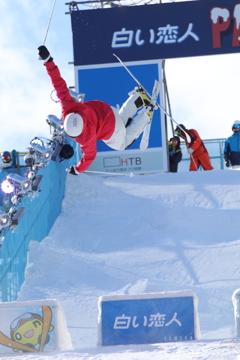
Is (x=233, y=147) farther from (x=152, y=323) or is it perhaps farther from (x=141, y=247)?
(x=152, y=323)

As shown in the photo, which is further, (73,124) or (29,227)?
(29,227)

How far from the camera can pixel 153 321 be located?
16.3 ft

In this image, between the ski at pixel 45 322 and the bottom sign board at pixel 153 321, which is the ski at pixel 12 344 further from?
the bottom sign board at pixel 153 321

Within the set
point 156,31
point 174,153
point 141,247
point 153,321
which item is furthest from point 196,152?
point 153,321

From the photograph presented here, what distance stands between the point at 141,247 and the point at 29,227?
1.54 m

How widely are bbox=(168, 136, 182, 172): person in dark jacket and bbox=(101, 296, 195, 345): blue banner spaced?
8.86m

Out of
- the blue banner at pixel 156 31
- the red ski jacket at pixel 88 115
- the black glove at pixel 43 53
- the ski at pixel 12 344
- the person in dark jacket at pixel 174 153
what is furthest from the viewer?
the blue banner at pixel 156 31

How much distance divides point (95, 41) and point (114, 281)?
25.6 feet

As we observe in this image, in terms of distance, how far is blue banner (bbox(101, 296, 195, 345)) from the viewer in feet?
16.3

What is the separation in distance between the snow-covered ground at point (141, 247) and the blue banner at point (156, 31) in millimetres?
3580

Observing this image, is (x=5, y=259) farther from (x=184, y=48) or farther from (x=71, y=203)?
(x=184, y=48)

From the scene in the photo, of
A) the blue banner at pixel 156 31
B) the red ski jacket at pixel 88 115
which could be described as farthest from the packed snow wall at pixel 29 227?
the blue banner at pixel 156 31

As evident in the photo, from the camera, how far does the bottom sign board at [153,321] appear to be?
498 centimetres

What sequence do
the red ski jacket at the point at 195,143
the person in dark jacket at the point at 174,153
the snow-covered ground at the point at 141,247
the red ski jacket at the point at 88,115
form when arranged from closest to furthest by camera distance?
the red ski jacket at the point at 88,115 → the snow-covered ground at the point at 141,247 → the red ski jacket at the point at 195,143 → the person in dark jacket at the point at 174,153
